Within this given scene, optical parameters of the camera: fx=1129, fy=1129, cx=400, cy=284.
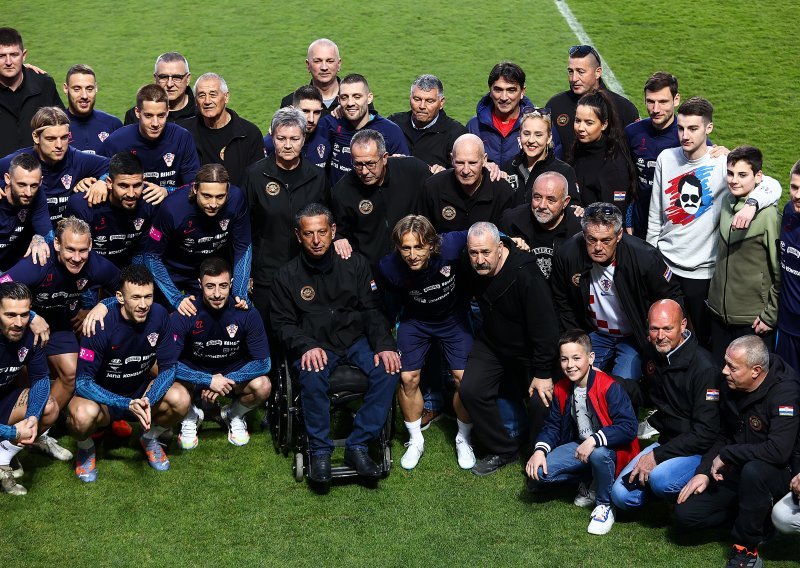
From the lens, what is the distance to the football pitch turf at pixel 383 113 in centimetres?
712

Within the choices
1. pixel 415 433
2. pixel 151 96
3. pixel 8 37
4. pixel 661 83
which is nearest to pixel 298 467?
pixel 415 433

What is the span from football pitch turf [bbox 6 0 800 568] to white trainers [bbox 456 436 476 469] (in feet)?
0.24

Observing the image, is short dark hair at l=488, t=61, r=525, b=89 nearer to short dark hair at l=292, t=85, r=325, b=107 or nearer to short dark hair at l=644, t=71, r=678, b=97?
short dark hair at l=644, t=71, r=678, b=97

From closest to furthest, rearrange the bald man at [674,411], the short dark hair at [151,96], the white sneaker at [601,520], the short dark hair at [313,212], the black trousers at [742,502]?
the black trousers at [742,502]
the bald man at [674,411]
the white sneaker at [601,520]
the short dark hair at [313,212]
the short dark hair at [151,96]

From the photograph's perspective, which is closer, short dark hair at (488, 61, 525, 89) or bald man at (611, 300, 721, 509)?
bald man at (611, 300, 721, 509)

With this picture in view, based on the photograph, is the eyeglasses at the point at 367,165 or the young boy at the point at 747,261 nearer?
the young boy at the point at 747,261

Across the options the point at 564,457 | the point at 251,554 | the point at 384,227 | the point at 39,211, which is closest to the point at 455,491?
the point at 564,457

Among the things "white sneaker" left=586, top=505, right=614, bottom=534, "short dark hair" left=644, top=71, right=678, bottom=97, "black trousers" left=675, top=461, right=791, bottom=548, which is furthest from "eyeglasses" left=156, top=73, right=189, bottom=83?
"black trousers" left=675, top=461, right=791, bottom=548

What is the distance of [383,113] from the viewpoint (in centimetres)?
1460

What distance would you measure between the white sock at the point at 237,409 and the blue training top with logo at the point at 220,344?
1.00ft

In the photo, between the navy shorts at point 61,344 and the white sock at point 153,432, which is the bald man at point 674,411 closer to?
the white sock at point 153,432

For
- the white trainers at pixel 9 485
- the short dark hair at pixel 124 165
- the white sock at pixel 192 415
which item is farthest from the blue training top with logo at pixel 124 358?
the short dark hair at pixel 124 165

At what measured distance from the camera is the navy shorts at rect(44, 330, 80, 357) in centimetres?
815

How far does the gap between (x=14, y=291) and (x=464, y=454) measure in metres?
3.30
